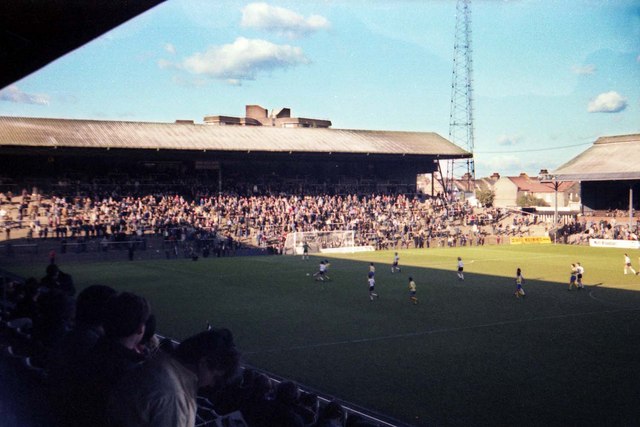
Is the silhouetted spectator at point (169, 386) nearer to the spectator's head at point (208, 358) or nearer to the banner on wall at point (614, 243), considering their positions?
the spectator's head at point (208, 358)

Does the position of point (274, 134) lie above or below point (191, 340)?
above

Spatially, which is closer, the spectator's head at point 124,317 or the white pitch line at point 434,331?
the spectator's head at point 124,317

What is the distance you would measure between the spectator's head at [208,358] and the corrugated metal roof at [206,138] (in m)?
52.8

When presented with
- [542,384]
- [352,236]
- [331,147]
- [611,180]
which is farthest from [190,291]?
[611,180]

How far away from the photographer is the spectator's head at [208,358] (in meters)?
3.82

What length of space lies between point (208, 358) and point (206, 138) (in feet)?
192

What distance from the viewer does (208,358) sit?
12.6 feet

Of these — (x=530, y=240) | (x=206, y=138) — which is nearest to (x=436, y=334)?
(x=206, y=138)

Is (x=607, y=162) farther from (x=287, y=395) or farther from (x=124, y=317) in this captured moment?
(x=124, y=317)

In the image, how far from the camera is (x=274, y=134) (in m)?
66.1

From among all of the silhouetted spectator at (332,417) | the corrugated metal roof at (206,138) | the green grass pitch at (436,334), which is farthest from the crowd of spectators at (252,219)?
the silhouetted spectator at (332,417)

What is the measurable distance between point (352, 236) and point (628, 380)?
42.3 m

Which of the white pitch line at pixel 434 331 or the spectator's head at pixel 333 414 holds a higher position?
the spectator's head at pixel 333 414

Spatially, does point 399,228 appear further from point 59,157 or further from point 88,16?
point 88,16
